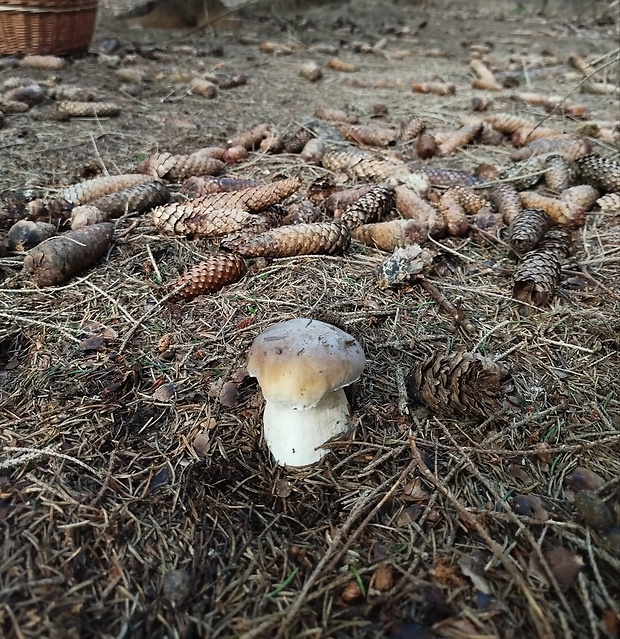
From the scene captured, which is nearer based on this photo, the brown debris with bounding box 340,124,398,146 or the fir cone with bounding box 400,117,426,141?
the brown debris with bounding box 340,124,398,146

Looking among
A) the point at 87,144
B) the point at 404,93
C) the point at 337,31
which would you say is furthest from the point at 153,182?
the point at 337,31

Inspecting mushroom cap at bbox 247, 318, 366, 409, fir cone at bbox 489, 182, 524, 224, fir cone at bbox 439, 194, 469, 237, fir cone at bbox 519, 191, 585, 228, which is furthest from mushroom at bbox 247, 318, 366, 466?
fir cone at bbox 519, 191, 585, 228

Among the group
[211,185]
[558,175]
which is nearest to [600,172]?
[558,175]

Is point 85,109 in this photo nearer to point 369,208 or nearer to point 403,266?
point 369,208

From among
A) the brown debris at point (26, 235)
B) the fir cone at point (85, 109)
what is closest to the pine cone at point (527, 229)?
the brown debris at point (26, 235)

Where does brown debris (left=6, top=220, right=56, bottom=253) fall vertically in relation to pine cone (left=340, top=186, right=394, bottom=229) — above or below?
below

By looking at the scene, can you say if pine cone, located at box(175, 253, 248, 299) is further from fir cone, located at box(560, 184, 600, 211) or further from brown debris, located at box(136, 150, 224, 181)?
fir cone, located at box(560, 184, 600, 211)
